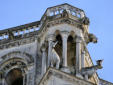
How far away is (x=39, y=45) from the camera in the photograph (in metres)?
25.6

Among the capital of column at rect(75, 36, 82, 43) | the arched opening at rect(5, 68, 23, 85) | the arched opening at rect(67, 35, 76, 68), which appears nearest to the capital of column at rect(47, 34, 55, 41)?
the arched opening at rect(67, 35, 76, 68)

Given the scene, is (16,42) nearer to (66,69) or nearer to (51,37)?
(51,37)

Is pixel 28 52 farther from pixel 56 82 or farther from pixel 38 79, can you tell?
pixel 56 82

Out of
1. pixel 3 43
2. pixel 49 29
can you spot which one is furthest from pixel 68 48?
pixel 3 43

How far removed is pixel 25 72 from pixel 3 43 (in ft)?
5.91

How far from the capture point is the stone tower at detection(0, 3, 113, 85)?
947 inches

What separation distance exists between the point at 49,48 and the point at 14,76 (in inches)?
84.8

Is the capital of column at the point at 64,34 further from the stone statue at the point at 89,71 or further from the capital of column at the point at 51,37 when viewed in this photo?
the stone statue at the point at 89,71

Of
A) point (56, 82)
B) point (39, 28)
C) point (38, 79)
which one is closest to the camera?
point (56, 82)

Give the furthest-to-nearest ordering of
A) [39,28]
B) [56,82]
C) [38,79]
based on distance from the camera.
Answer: [39,28]
[38,79]
[56,82]

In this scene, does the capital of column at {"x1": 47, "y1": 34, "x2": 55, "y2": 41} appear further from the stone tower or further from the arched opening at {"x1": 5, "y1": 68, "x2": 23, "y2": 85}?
the arched opening at {"x1": 5, "y1": 68, "x2": 23, "y2": 85}

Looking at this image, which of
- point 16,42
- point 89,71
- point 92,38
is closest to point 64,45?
point 89,71

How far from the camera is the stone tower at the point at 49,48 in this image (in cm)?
2405

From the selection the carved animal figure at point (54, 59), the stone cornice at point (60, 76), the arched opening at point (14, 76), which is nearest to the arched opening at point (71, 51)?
the carved animal figure at point (54, 59)
